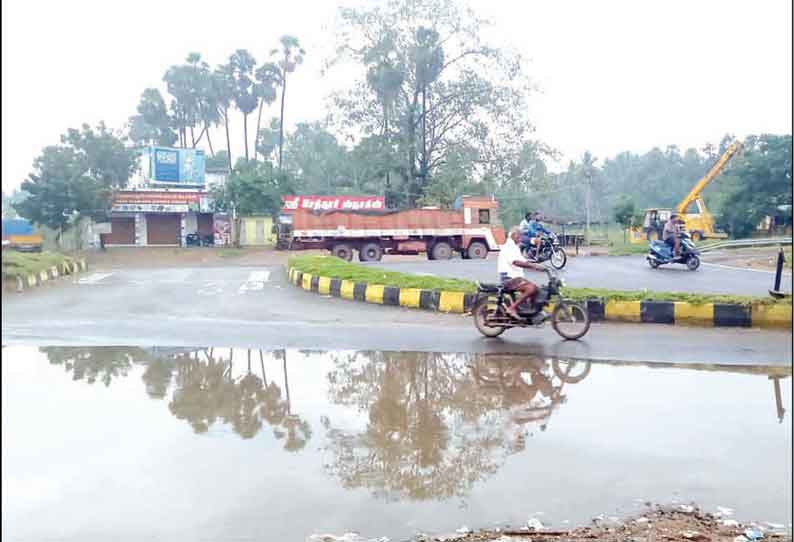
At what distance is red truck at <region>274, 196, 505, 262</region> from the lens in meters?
25.0

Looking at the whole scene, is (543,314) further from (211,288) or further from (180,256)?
(180,256)

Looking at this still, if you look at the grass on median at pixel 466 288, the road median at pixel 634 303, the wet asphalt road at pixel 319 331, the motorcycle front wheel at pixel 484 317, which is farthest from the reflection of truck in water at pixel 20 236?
the grass on median at pixel 466 288

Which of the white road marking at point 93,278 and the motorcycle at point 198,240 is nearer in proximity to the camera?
the white road marking at point 93,278

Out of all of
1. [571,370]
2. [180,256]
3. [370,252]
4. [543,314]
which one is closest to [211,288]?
[543,314]

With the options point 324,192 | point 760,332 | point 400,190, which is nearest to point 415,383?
point 760,332

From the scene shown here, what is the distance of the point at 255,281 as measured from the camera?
16.6 meters

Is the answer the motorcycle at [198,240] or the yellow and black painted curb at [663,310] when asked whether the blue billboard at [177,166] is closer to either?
the motorcycle at [198,240]

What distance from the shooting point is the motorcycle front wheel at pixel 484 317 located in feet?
28.1

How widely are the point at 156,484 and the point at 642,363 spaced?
16.7ft

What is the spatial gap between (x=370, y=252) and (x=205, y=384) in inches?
779

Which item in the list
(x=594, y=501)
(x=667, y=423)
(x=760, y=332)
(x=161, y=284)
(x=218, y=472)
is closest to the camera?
(x=594, y=501)

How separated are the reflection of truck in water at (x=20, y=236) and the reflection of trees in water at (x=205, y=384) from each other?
2.81 meters

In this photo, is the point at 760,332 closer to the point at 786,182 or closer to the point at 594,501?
the point at 594,501

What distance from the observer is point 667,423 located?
4.94 m
